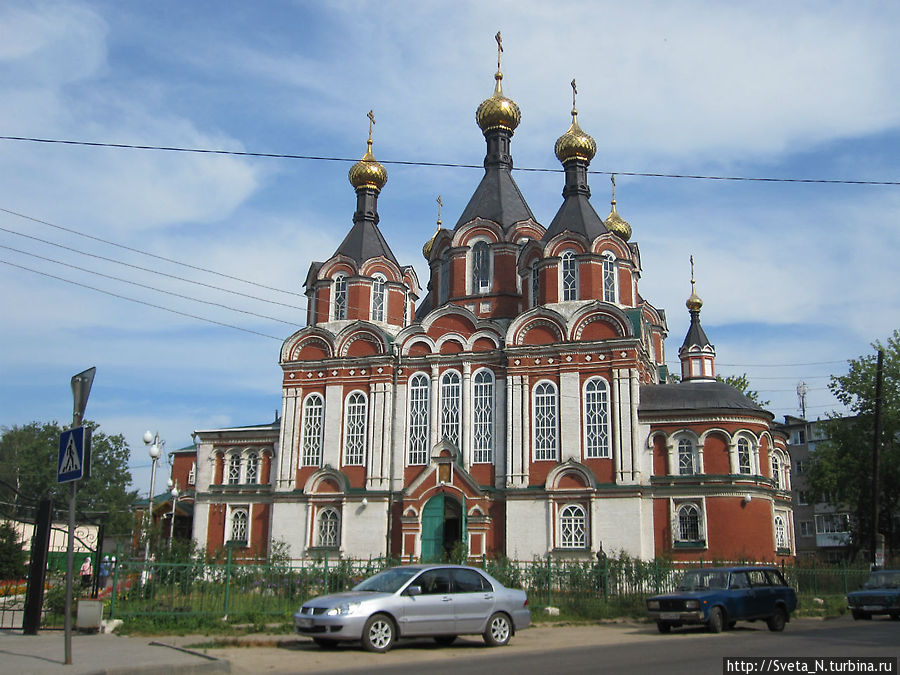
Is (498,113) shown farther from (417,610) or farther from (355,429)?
(417,610)

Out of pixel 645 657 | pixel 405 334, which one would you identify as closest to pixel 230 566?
pixel 645 657

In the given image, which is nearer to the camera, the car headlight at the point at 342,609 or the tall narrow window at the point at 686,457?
the car headlight at the point at 342,609

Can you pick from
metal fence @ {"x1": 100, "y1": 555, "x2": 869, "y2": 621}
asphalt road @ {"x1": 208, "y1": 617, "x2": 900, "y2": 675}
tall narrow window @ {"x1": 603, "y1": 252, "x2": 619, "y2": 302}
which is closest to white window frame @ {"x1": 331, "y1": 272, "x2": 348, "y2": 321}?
tall narrow window @ {"x1": 603, "y1": 252, "x2": 619, "y2": 302}

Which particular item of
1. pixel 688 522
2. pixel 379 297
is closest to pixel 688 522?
pixel 688 522

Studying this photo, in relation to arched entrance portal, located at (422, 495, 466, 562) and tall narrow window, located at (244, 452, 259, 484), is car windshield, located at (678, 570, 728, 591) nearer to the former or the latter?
arched entrance portal, located at (422, 495, 466, 562)

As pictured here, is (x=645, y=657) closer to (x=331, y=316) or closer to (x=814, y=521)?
(x=331, y=316)

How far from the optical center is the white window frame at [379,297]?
33875mm

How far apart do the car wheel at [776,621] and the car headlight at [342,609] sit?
8.02 metres

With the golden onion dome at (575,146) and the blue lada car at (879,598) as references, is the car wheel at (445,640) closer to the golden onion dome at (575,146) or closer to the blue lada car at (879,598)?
the blue lada car at (879,598)

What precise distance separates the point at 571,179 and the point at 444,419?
419 inches

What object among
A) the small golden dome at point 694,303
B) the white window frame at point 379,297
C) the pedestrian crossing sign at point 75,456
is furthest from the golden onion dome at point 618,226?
the pedestrian crossing sign at point 75,456

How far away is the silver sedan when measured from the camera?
38.0 ft

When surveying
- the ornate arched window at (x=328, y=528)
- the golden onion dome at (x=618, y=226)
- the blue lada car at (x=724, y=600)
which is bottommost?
the blue lada car at (x=724, y=600)

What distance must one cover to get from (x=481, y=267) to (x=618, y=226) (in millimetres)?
10491
